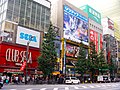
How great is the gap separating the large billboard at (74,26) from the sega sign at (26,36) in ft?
38.1

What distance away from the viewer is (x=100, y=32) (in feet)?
253

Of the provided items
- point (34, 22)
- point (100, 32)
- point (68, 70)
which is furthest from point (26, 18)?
point (100, 32)

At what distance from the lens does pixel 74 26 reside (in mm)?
56844

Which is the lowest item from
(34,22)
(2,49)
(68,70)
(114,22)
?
(68,70)

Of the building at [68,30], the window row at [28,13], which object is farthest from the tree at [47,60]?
the building at [68,30]

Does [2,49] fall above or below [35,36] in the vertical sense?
below

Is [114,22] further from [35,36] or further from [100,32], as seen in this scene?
[35,36]

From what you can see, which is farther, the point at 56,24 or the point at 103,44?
the point at 103,44

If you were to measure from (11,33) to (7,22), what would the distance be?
2.39 m

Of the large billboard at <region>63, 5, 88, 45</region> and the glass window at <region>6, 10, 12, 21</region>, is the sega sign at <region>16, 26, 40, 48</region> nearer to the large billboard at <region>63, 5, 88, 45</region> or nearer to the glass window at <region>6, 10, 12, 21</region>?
the glass window at <region>6, 10, 12, 21</region>

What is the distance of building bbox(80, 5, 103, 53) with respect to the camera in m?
69.4

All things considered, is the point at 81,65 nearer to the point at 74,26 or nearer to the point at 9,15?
the point at 74,26

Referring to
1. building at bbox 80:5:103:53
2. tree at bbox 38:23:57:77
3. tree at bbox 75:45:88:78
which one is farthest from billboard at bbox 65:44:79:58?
tree at bbox 38:23:57:77

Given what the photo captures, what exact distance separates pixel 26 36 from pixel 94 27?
38348 mm
